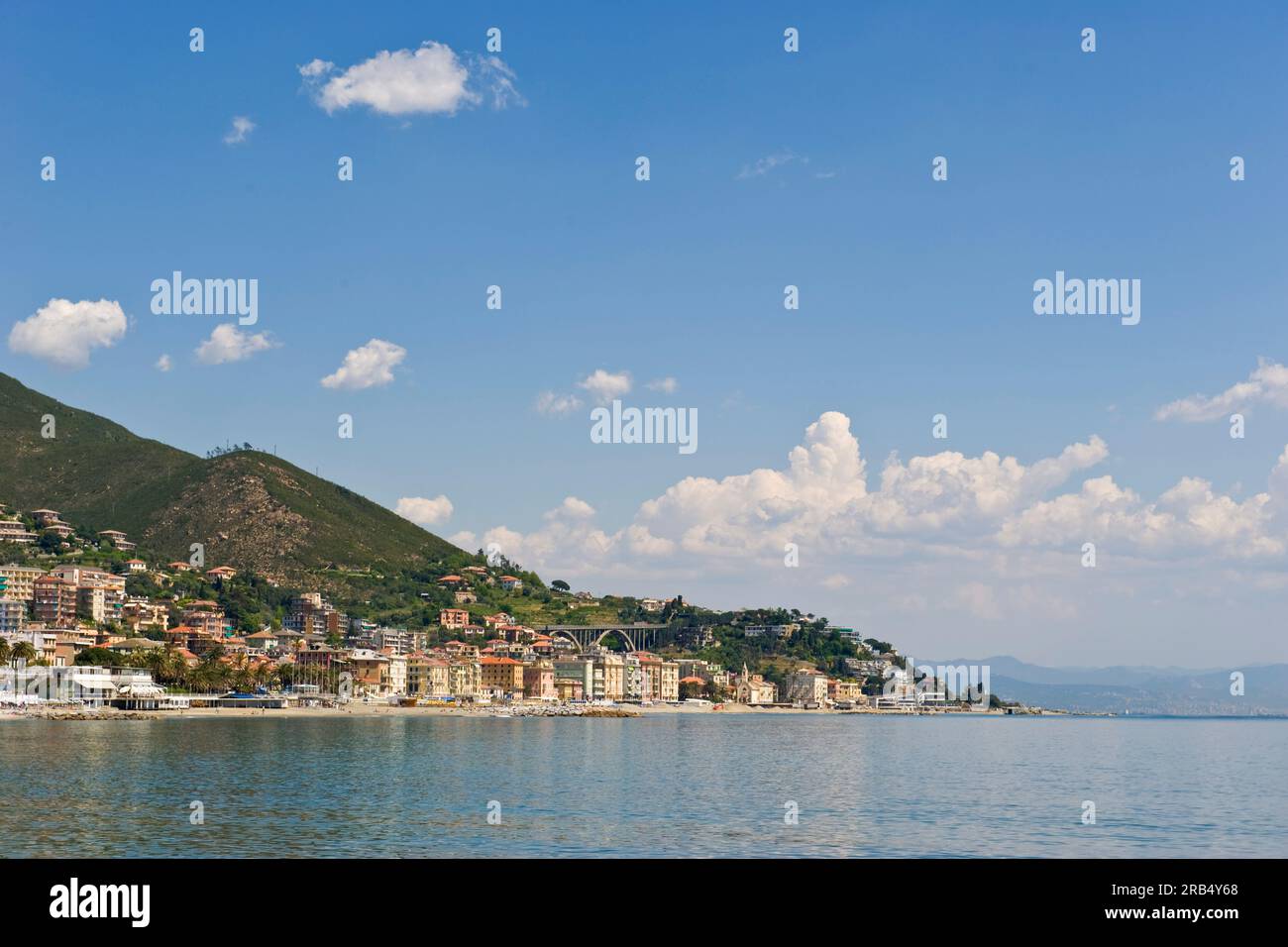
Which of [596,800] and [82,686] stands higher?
[596,800]

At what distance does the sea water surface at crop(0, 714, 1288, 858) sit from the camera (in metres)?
39.7

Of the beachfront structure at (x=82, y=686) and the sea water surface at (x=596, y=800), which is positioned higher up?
the sea water surface at (x=596, y=800)

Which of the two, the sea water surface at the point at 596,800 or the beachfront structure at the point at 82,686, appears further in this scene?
the beachfront structure at the point at 82,686

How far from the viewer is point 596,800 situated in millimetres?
53938

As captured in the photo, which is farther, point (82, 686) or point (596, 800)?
point (82, 686)

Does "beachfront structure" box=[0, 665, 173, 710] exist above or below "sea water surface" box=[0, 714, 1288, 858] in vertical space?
below

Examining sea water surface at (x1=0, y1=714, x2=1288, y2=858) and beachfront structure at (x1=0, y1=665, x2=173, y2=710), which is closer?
sea water surface at (x1=0, y1=714, x2=1288, y2=858)

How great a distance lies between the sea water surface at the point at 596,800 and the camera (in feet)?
130

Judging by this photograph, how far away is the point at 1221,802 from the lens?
6031cm
